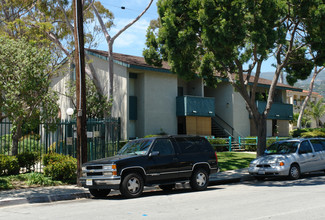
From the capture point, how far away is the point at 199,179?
12.3m

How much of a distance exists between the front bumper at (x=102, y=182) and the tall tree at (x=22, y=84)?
433 centimetres

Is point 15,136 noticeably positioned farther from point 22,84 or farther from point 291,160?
point 291,160

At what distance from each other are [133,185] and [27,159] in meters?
6.10

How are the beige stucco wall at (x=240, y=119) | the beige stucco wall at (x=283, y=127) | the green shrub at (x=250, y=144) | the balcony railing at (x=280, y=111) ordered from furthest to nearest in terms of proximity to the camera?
the beige stucco wall at (x=283, y=127) → the balcony railing at (x=280, y=111) → the beige stucco wall at (x=240, y=119) → the green shrub at (x=250, y=144)

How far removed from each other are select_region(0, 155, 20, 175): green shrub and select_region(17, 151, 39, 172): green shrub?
0.48 m

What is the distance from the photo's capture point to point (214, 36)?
14695mm

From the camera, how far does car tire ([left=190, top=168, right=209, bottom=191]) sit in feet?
39.8

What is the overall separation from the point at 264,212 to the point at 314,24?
10072 mm

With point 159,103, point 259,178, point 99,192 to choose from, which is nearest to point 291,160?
point 259,178

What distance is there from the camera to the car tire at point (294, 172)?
14.5 metres

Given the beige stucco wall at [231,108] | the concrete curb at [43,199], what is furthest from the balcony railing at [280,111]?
the concrete curb at [43,199]

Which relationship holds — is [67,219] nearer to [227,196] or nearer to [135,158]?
[135,158]

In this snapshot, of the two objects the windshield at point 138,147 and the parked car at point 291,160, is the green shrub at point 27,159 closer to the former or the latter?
the windshield at point 138,147

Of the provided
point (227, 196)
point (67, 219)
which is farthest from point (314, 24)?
point (67, 219)
